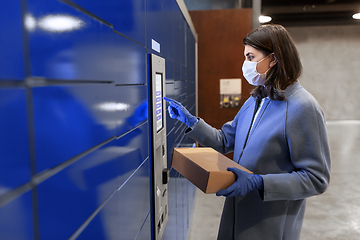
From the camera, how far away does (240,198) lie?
1.63 meters

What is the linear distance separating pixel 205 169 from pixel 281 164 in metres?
0.48

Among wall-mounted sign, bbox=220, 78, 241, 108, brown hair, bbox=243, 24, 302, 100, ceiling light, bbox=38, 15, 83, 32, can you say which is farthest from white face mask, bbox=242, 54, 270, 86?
wall-mounted sign, bbox=220, 78, 241, 108

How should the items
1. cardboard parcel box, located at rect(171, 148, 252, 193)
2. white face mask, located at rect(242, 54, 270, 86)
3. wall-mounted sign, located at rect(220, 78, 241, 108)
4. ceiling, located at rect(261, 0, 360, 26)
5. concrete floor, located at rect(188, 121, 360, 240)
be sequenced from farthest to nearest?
ceiling, located at rect(261, 0, 360, 26), wall-mounted sign, located at rect(220, 78, 241, 108), concrete floor, located at rect(188, 121, 360, 240), white face mask, located at rect(242, 54, 270, 86), cardboard parcel box, located at rect(171, 148, 252, 193)

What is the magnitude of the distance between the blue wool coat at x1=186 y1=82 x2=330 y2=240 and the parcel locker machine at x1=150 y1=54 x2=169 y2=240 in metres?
0.38

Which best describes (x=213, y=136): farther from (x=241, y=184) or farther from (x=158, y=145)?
(x=241, y=184)

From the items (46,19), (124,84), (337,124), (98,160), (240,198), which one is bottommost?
(337,124)

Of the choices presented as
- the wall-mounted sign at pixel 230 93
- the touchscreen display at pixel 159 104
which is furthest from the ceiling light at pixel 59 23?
the wall-mounted sign at pixel 230 93

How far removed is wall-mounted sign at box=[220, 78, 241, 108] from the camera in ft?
16.8

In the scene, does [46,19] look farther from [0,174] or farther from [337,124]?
[337,124]

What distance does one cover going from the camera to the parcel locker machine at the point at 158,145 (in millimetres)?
1463

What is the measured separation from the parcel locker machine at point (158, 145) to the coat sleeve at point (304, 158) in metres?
0.55

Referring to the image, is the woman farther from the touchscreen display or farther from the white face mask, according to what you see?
the touchscreen display

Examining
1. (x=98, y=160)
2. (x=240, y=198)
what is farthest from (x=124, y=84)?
(x=240, y=198)

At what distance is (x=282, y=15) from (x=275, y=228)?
8.42 metres
